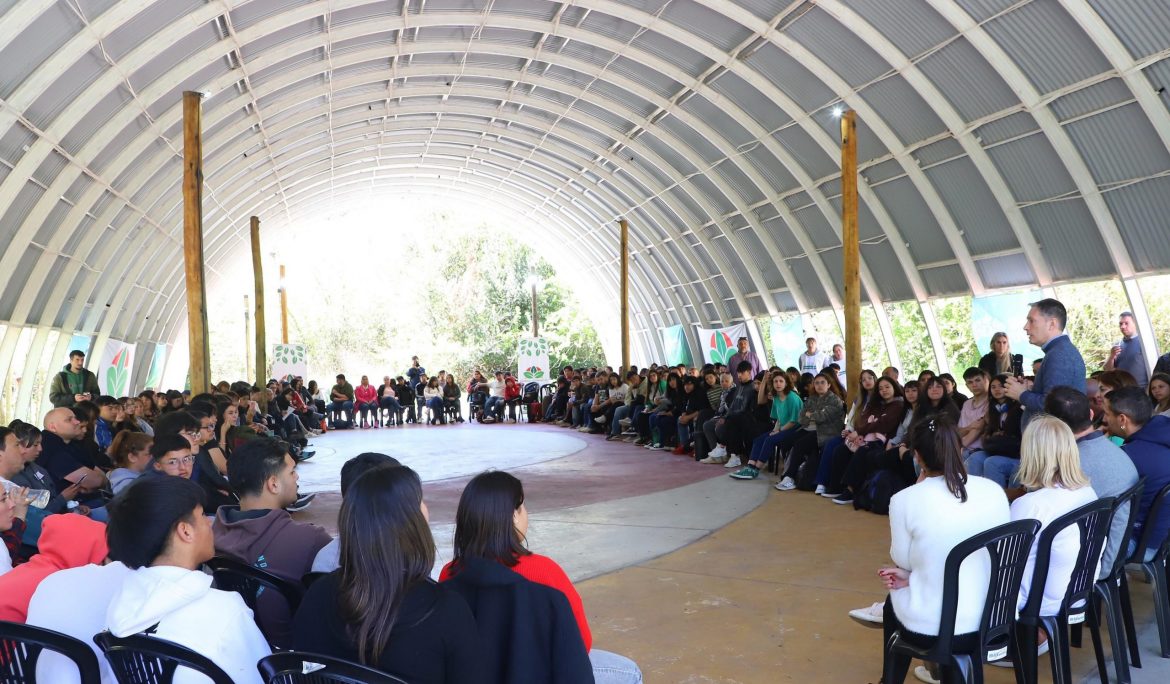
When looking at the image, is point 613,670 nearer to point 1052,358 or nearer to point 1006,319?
point 1052,358

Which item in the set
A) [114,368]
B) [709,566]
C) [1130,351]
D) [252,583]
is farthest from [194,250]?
[114,368]

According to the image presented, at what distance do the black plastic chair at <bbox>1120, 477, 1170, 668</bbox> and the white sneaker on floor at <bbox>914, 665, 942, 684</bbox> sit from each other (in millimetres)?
968

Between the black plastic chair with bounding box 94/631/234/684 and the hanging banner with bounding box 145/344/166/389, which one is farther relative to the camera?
the hanging banner with bounding box 145/344/166/389

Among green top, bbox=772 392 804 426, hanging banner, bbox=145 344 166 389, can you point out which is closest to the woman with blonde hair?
green top, bbox=772 392 804 426

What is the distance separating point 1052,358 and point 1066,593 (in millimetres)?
1893

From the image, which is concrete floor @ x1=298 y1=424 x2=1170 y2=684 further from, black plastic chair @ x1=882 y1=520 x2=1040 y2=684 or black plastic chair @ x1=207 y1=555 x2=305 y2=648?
black plastic chair @ x1=207 y1=555 x2=305 y2=648

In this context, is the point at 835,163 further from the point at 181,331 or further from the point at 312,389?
the point at 181,331

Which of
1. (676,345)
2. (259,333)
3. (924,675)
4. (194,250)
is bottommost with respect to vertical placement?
(924,675)

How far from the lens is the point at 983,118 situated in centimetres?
1325

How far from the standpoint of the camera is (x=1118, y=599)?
154 inches

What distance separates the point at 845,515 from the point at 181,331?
25.0 m

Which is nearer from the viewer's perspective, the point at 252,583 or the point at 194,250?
the point at 252,583

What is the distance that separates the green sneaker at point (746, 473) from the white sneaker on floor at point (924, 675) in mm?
6157

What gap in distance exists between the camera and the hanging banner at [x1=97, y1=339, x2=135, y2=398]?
1909 centimetres
